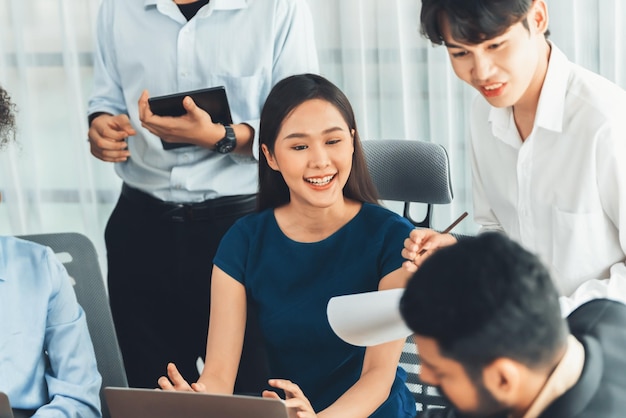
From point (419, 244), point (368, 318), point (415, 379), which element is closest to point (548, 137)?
point (419, 244)

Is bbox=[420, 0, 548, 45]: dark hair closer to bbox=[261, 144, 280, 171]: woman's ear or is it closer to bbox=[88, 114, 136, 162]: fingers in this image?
bbox=[261, 144, 280, 171]: woman's ear

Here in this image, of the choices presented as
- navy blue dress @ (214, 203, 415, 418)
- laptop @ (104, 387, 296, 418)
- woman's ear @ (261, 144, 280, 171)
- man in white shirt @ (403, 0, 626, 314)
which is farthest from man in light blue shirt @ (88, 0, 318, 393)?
laptop @ (104, 387, 296, 418)

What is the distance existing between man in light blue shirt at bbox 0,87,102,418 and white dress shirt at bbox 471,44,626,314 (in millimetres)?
910

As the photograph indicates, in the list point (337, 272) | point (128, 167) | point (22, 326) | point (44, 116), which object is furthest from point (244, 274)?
point (44, 116)

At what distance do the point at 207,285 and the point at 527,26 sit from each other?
44.9 inches

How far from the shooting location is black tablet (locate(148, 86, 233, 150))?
6.84 feet

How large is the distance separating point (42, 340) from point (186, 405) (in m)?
0.59

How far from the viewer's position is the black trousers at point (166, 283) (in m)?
2.28

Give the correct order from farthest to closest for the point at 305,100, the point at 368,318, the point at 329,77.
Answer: the point at 329,77
the point at 305,100
the point at 368,318

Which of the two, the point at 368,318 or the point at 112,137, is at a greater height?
the point at 112,137

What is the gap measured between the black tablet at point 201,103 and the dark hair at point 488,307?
1196 mm

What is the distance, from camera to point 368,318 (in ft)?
4.76

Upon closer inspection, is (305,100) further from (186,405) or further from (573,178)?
(186,405)

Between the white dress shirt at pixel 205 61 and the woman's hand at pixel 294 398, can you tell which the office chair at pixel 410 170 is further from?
the woman's hand at pixel 294 398
